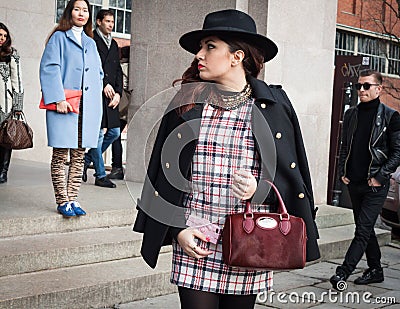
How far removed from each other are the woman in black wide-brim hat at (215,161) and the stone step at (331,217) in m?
6.26

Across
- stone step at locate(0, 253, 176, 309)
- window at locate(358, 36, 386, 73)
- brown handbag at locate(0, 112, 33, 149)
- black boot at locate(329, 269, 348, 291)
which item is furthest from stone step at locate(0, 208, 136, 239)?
window at locate(358, 36, 386, 73)

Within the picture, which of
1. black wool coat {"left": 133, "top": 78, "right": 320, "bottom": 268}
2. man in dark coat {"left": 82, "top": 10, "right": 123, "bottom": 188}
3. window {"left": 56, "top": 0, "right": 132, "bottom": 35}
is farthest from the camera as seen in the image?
window {"left": 56, "top": 0, "right": 132, "bottom": 35}

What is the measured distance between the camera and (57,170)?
7320mm

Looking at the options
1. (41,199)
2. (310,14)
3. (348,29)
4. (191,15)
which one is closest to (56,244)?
(41,199)

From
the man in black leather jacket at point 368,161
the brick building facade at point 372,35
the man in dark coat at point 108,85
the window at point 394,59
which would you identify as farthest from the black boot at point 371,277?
the window at point 394,59

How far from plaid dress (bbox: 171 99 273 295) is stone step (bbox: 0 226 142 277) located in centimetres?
297

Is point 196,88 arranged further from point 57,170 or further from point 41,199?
point 41,199

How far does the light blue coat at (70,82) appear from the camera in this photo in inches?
278

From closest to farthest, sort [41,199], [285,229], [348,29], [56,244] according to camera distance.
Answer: [285,229] < [56,244] < [41,199] < [348,29]

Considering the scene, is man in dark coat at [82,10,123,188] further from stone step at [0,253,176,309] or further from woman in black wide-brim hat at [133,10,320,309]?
woman in black wide-brim hat at [133,10,320,309]

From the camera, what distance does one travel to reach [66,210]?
731 centimetres

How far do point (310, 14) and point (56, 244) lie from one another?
17.1ft

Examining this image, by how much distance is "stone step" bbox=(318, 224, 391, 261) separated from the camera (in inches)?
356

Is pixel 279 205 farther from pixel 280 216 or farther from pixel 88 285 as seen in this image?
pixel 88 285
